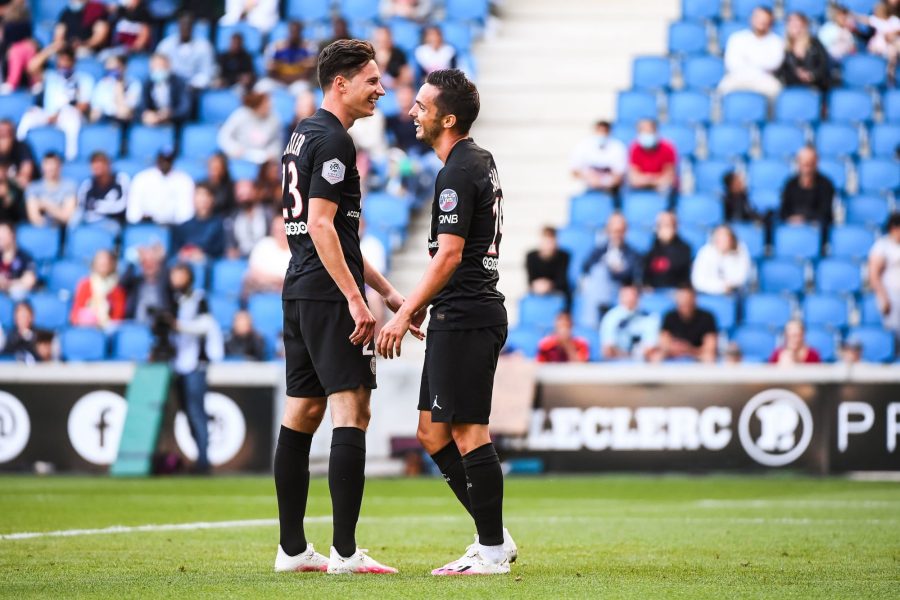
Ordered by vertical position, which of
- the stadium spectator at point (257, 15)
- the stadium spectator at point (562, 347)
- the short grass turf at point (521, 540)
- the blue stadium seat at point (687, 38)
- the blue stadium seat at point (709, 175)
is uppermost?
the stadium spectator at point (257, 15)

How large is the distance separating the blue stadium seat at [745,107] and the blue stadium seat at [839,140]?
2.57ft

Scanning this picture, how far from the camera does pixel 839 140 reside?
17.3 metres

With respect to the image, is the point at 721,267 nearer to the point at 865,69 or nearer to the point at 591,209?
the point at 591,209

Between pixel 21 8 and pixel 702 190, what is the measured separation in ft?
33.2

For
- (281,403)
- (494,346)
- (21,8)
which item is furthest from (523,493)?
(21,8)

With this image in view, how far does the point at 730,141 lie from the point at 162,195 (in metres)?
6.61

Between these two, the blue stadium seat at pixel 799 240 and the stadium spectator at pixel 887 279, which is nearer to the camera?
the stadium spectator at pixel 887 279

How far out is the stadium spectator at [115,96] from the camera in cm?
1936

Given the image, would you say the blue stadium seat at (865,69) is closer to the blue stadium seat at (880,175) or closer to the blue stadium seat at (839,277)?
the blue stadium seat at (880,175)

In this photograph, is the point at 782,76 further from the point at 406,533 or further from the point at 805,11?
the point at 406,533

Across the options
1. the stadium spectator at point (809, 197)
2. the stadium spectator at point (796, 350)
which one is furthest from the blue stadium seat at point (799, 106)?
the stadium spectator at point (796, 350)

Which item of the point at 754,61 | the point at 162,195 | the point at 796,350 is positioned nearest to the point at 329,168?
the point at 796,350

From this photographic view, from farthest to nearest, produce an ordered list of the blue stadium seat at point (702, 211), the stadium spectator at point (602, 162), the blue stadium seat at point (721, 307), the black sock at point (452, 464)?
the stadium spectator at point (602, 162) < the blue stadium seat at point (702, 211) < the blue stadium seat at point (721, 307) < the black sock at point (452, 464)

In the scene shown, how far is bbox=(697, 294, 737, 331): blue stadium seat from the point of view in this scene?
15.5m
